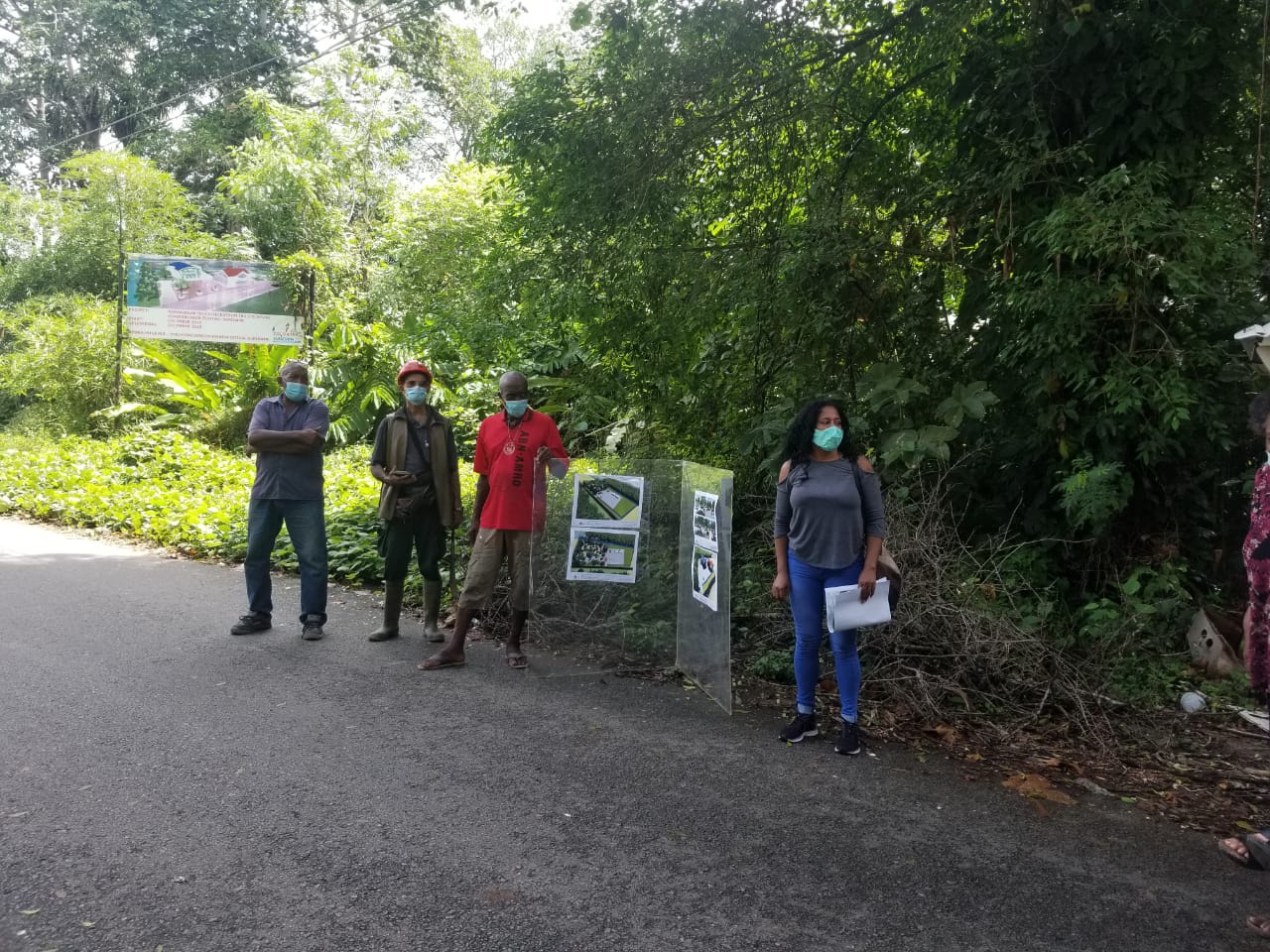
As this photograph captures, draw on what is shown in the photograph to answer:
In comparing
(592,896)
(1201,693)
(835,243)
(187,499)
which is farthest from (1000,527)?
(187,499)

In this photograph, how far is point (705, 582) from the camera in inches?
231

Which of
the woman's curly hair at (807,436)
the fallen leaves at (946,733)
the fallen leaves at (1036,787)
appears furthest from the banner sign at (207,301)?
the fallen leaves at (1036,787)

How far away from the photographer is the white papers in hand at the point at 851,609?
500 cm

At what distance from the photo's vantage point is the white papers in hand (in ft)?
16.4

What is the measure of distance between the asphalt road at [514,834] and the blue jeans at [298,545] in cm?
118

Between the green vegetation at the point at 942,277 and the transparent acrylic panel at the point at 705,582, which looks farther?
the green vegetation at the point at 942,277

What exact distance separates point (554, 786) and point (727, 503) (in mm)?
1919

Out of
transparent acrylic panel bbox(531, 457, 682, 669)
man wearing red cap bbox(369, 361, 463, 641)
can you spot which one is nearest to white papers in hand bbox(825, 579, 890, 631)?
transparent acrylic panel bbox(531, 457, 682, 669)

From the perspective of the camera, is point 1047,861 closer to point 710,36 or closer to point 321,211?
point 710,36

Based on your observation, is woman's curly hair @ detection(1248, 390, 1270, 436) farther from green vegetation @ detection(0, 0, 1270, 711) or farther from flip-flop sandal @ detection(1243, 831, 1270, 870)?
green vegetation @ detection(0, 0, 1270, 711)

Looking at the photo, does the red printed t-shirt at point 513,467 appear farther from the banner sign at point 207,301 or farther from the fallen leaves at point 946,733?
the banner sign at point 207,301

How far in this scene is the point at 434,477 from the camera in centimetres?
718

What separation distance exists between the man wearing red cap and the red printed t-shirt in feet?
2.02

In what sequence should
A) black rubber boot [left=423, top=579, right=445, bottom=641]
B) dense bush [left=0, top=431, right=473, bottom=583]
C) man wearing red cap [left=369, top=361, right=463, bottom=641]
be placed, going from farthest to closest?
1. dense bush [left=0, top=431, right=473, bottom=583]
2. black rubber boot [left=423, top=579, right=445, bottom=641]
3. man wearing red cap [left=369, top=361, right=463, bottom=641]
